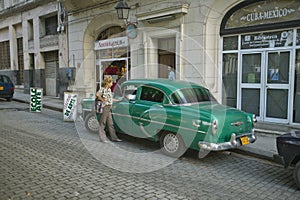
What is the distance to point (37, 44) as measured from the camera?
18.2m

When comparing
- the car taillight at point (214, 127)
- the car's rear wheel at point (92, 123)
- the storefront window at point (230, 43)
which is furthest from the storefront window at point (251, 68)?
the car's rear wheel at point (92, 123)

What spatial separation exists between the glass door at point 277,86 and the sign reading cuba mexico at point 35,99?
29.4 ft

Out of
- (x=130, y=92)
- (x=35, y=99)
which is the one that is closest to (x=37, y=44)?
(x=35, y=99)

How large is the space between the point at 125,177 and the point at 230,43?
6598 mm

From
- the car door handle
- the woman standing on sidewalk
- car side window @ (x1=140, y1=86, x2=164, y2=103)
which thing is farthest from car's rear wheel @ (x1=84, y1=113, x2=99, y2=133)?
the car door handle

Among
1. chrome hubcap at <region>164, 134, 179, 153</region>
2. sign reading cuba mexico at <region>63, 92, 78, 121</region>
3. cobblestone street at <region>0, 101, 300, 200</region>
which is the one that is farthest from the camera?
sign reading cuba mexico at <region>63, 92, 78, 121</region>

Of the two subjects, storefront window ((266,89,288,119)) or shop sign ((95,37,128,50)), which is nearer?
storefront window ((266,89,288,119))

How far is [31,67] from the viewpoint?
64.4 feet

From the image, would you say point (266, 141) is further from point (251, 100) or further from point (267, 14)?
point (267, 14)

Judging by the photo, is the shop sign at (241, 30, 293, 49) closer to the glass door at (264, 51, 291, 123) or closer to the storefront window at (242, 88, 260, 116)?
the glass door at (264, 51, 291, 123)

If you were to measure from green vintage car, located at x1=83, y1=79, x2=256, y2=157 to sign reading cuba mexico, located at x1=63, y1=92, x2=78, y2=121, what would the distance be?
3.22m

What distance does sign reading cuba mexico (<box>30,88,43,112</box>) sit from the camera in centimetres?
1164

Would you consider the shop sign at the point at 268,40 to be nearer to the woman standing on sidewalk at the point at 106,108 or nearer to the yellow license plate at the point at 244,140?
the yellow license plate at the point at 244,140

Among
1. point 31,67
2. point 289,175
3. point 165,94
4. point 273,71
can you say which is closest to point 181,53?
point 273,71
